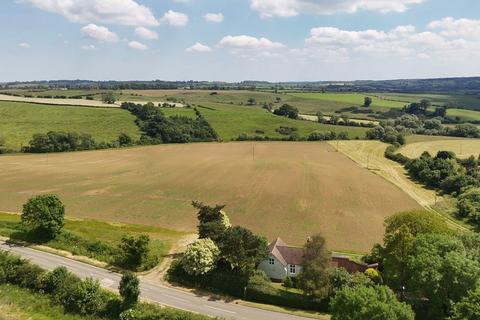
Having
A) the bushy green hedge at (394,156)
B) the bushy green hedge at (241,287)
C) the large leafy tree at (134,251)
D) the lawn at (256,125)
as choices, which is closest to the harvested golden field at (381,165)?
the bushy green hedge at (394,156)

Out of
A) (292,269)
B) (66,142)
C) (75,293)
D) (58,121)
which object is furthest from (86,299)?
(58,121)

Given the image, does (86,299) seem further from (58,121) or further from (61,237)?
(58,121)

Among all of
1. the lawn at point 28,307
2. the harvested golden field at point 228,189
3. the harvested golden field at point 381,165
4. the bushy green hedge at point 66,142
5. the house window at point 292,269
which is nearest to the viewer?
the lawn at point 28,307

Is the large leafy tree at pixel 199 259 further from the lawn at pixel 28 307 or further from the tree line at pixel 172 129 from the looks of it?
the tree line at pixel 172 129

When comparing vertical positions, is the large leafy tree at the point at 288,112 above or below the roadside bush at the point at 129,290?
above

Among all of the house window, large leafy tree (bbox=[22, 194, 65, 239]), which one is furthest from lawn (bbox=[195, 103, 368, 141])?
the house window
